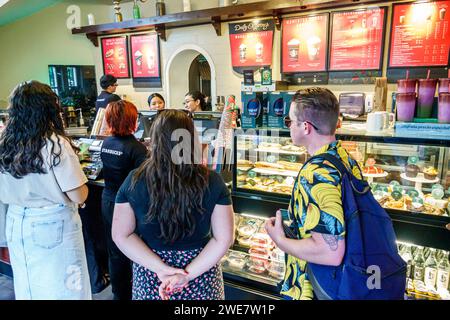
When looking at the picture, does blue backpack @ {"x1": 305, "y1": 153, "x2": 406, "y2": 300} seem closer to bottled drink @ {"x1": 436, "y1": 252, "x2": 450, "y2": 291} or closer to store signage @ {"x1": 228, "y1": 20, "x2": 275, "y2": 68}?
bottled drink @ {"x1": 436, "y1": 252, "x2": 450, "y2": 291}

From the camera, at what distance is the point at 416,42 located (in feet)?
12.6

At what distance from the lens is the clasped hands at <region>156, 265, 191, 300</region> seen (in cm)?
138

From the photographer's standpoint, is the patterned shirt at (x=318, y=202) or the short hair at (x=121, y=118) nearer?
the patterned shirt at (x=318, y=202)

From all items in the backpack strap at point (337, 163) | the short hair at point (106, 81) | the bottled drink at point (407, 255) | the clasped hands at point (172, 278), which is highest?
the short hair at point (106, 81)

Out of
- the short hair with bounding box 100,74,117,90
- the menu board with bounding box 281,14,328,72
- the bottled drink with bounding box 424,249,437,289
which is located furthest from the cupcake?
the short hair with bounding box 100,74,117,90

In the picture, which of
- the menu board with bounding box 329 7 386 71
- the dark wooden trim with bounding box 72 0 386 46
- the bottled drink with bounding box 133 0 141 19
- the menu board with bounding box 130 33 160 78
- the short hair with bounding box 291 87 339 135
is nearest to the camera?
the short hair with bounding box 291 87 339 135

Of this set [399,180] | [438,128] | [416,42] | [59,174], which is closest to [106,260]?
[59,174]

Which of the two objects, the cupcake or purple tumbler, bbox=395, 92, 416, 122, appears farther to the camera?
the cupcake

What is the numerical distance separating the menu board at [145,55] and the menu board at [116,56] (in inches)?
7.1

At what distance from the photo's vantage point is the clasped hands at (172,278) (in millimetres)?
1382

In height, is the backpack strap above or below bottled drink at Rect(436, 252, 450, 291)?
above

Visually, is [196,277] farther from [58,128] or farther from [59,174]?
[58,128]

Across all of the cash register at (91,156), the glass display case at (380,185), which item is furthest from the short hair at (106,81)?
the glass display case at (380,185)

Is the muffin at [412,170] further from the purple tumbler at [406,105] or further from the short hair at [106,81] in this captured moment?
the short hair at [106,81]
